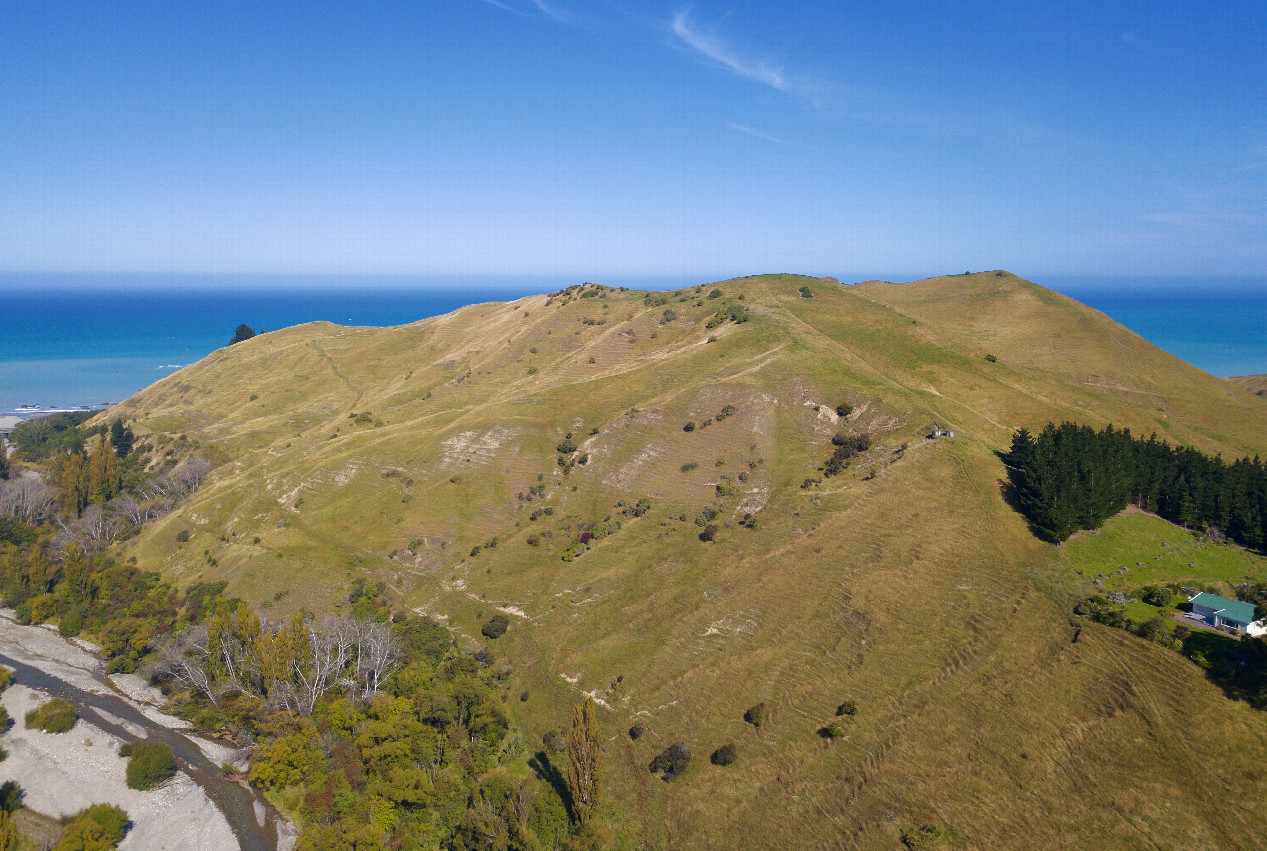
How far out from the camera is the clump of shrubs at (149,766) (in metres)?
55.2

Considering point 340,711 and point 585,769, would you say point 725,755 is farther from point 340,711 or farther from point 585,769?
point 340,711

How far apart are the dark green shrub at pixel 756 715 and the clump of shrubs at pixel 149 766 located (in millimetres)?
52873

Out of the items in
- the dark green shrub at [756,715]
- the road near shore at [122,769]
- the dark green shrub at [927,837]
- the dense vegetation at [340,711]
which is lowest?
the road near shore at [122,769]

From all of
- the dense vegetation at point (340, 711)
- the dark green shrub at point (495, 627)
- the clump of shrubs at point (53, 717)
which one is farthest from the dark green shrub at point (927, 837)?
the clump of shrubs at point (53, 717)

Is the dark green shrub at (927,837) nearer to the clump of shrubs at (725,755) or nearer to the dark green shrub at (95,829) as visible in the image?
the clump of shrubs at (725,755)

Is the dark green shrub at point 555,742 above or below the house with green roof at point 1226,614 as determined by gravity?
below

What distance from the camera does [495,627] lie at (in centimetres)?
6812

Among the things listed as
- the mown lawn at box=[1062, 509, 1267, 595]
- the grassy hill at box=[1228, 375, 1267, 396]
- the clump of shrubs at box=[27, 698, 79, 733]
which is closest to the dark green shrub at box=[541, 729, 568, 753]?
the clump of shrubs at box=[27, 698, 79, 733]

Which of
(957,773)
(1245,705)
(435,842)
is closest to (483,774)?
(435,842)

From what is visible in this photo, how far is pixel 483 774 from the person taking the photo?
5316 cm

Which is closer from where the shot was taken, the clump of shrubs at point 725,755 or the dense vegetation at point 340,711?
the dense vegetation at point 340,711

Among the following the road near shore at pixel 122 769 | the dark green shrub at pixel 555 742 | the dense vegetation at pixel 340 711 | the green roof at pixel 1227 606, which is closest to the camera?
the dense vegetation at pixel 340 711

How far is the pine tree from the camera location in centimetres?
4488

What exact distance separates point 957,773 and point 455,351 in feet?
473
